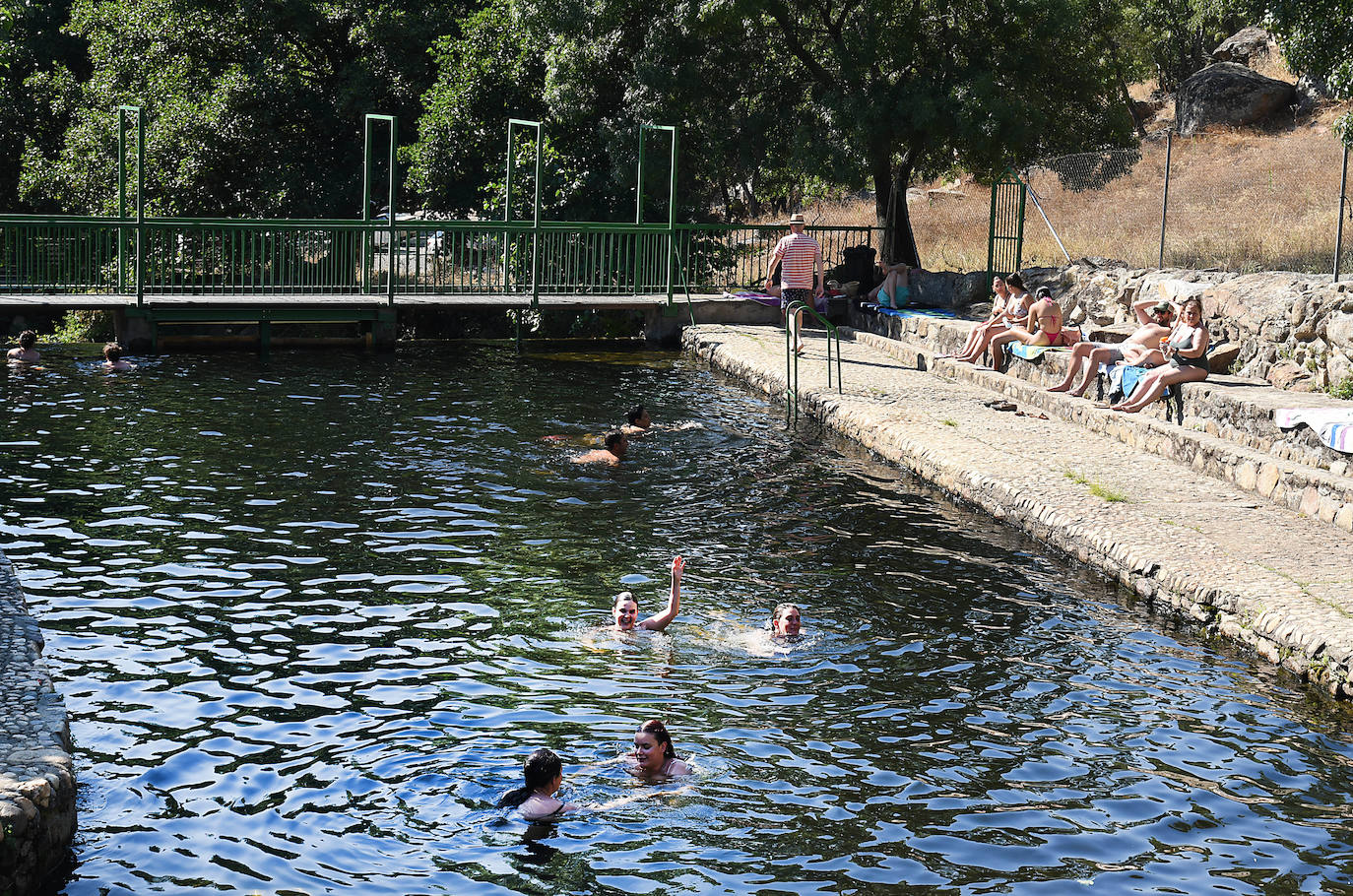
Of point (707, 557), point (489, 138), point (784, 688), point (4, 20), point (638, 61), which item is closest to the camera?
point (784, 688)

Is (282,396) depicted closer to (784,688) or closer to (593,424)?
(593,424)

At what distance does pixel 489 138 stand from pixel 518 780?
2440 centimetres

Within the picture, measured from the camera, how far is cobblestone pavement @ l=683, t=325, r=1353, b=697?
9.47m

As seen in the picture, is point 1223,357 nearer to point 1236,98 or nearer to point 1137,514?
point 1137,514

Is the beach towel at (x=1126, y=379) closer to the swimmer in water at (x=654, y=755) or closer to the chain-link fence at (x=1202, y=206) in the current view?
the chain-link fence at (x=1202, y=206)

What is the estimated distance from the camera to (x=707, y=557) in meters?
11.6

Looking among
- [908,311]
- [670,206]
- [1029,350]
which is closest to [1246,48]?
[908,311]

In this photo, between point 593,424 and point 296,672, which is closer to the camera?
point 296,672

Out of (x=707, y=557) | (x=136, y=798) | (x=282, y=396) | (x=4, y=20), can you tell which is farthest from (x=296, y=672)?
(x=282, y=396)

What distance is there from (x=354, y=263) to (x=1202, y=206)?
17.1m

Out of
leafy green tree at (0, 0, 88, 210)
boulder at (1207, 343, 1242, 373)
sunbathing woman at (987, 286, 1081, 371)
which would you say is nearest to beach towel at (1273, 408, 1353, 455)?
boulder at (1207, 343, 1242, 373)

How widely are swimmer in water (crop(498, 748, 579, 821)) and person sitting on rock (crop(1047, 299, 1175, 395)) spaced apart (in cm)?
1134

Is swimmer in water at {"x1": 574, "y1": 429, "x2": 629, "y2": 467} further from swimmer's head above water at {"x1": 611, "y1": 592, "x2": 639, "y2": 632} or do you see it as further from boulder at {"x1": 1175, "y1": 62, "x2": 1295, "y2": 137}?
boulder at {"x1": 1175, "y1": 62, "x2": 1295, "y2": 137}

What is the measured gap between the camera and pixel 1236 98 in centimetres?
3738
